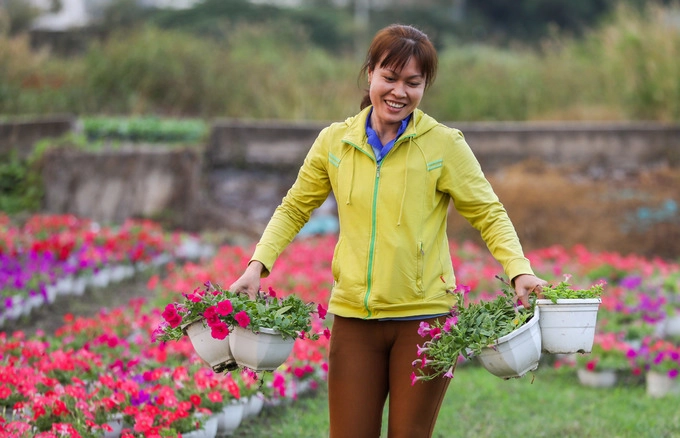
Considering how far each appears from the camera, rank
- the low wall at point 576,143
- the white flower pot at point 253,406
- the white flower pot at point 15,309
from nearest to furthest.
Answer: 1. the white flower pot at point 253,406
2. the white flower pot at point 15,309
3. the low wall at point 576,143

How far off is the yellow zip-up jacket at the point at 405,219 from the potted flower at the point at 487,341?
0.15 metres

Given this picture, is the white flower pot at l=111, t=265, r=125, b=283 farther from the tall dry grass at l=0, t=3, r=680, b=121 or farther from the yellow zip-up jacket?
the yellow zip-up jacket

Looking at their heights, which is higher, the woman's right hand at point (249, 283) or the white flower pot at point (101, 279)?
the woman's right hand at point (249, 283)

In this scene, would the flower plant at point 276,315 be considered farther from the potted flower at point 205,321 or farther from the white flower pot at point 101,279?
the white flower pot at point 101,279

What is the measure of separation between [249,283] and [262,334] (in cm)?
21

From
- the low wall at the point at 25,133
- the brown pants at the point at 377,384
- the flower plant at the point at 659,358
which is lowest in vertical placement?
the low wall at the point at 25,133

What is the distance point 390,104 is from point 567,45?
45.7 ft

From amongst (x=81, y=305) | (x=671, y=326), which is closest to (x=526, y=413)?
(x=671, y=326)

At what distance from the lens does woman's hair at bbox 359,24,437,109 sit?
3.31 meters

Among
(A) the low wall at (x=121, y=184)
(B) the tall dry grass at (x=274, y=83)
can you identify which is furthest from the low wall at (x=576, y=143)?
(A) the low wall at (x=121, y=184)

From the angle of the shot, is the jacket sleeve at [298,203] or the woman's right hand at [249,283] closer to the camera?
the woman's right hand at [249,283]

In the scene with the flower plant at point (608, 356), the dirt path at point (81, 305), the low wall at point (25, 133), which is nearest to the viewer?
the flower plant at point (608, 356)

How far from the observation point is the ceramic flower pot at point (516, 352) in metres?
3.06

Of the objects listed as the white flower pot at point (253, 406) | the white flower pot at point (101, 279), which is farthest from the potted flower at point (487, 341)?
the white flower pot at point (101, 279)
